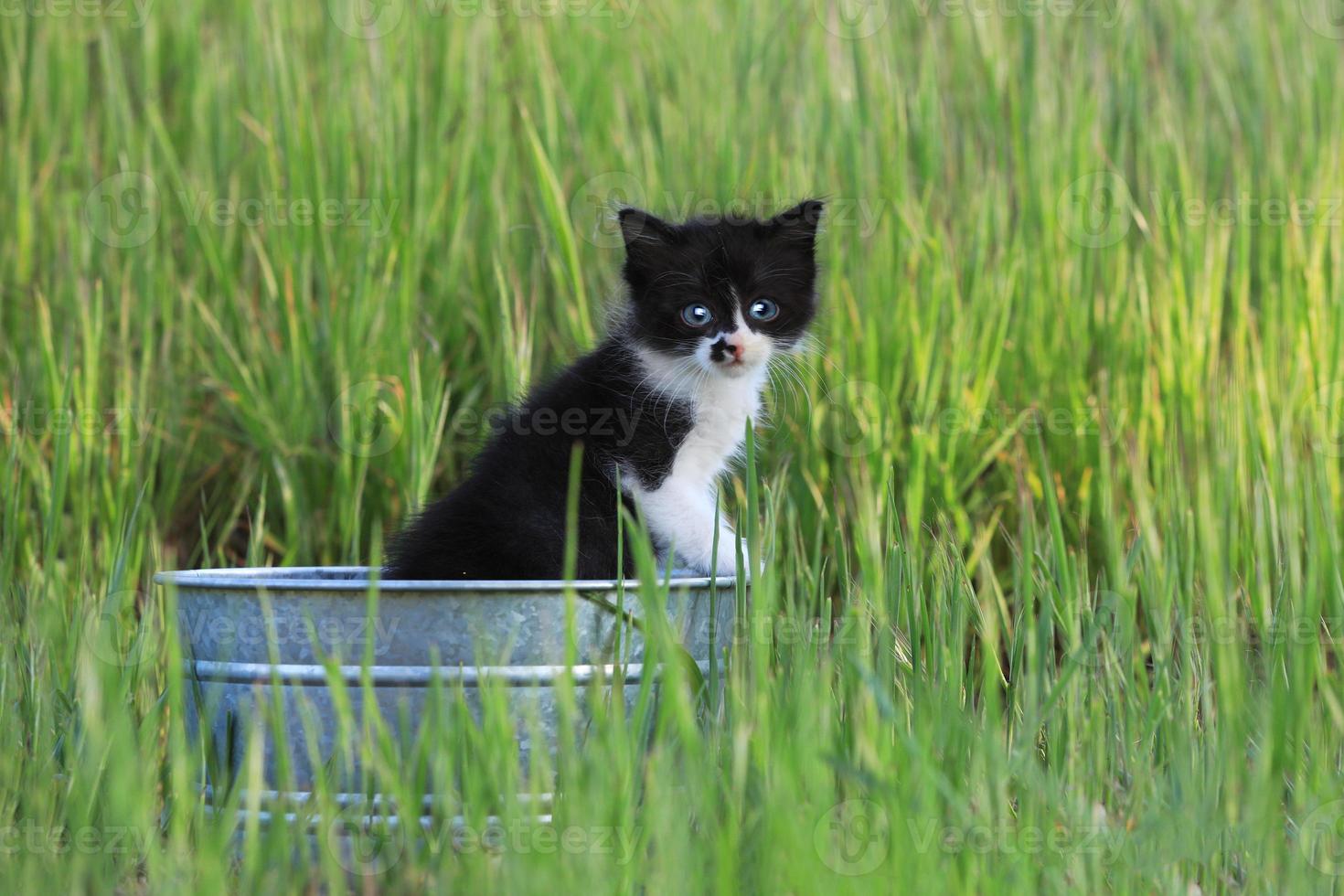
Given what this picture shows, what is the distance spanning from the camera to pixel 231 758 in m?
1.93

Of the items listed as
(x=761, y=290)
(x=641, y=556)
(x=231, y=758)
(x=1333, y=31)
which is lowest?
(x=231, y=758)

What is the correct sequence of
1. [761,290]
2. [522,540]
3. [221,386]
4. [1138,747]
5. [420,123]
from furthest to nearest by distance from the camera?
[420,123] → [221,386] → [761,290] → [522,540] → [1138,747]

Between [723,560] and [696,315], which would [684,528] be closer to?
[723,560]

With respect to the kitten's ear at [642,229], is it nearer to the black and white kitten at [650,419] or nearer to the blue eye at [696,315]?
the black and white kitten at [650,419]

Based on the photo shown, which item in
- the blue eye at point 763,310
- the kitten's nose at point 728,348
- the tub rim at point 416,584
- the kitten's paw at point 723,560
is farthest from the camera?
the blue eye at point 763,310

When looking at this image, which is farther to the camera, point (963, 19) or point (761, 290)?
point (963, 19)

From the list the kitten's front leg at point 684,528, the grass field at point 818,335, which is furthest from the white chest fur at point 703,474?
the grass field at point 818,335

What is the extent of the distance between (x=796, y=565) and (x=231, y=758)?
1.09 meters

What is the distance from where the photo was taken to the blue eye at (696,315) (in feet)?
8.27

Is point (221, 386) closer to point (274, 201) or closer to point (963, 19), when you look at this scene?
point (274, 201)

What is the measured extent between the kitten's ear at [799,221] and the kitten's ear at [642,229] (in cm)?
21

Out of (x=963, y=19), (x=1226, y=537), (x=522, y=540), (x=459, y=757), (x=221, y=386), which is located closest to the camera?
(x=459, y=757)

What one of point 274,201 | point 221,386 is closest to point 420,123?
point 274,201

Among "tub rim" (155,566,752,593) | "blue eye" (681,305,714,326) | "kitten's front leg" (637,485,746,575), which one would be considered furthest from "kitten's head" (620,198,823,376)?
"tub rim" (155,566,752,593)
